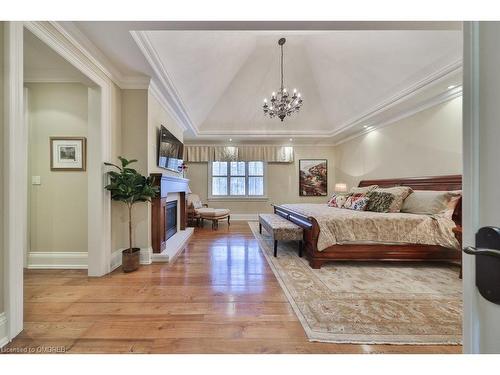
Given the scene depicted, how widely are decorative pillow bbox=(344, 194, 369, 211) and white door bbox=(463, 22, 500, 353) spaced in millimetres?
3425

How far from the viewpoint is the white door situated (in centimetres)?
48

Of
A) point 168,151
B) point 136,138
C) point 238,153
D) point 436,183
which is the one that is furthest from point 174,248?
point 436,183

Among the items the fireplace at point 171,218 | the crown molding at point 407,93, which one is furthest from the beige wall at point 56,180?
the crown molding at point 407,93

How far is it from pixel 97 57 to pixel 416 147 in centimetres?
515

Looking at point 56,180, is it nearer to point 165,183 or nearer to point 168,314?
point 165,183

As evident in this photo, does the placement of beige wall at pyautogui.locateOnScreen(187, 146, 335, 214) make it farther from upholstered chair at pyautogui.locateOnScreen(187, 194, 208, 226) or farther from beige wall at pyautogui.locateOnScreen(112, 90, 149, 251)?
beige wall at pyautogui.locateOnScreen(112, 90, 149, 251)

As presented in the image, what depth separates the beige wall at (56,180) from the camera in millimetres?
2838

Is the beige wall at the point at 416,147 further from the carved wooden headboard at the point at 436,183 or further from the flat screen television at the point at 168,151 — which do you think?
the flat screen television at the point at 168,151

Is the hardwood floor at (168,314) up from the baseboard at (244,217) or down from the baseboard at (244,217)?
down

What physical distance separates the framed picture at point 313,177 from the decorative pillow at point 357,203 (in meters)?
2.95

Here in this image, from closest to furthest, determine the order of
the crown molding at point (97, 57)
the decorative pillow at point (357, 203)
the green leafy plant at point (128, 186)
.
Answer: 1. the crown molding at point (97, 57)
2. the green leafy plant at point (128, 186)
3. the decorative pillow at point (357, 203)
